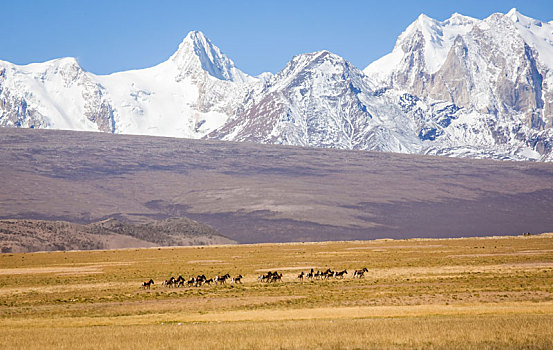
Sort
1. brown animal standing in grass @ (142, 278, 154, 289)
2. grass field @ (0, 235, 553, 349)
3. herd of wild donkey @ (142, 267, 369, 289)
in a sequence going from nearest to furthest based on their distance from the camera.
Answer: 1. grass field @ (0, 235, 553, 349)
2. brown animal standing in grass @ (142, 278, 154, 289)
3. herd of wild donkey @ (142, 267, 369, 289)

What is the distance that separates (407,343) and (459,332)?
2953 millimetres

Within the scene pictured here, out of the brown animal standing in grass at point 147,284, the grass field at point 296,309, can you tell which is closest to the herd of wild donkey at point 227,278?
the brown animal standing in grass at point 147,284

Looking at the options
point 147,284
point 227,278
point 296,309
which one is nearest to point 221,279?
point 227,278

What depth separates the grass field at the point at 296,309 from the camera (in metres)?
33.8

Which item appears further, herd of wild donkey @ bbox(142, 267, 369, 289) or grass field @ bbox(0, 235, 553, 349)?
herd of wild donkey @ bbox(142, 267, 369, 289)

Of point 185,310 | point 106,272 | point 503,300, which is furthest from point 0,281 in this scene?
point 503,300

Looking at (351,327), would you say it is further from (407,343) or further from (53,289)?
(53,289)

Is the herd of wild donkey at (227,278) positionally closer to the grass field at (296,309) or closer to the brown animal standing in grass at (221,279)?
the brown animal standing in grass at (221,279)

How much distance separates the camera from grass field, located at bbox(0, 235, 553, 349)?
3381 centimetres

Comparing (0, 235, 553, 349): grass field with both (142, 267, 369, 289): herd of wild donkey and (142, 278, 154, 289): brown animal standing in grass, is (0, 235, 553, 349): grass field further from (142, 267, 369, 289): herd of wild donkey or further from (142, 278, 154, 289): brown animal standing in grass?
(142, 278, 154, 289): brown animal standing in grass

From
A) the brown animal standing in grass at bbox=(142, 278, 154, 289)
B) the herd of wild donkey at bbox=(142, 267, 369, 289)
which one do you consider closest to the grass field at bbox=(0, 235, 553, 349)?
the herd of wild donkey at bbox=(142, 267, 369, 289)

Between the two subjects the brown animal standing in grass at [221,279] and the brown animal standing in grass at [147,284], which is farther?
the brown animal standing in grass at [221,279]

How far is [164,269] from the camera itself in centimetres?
9369

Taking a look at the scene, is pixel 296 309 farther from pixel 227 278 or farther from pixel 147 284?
pixel 227 278
